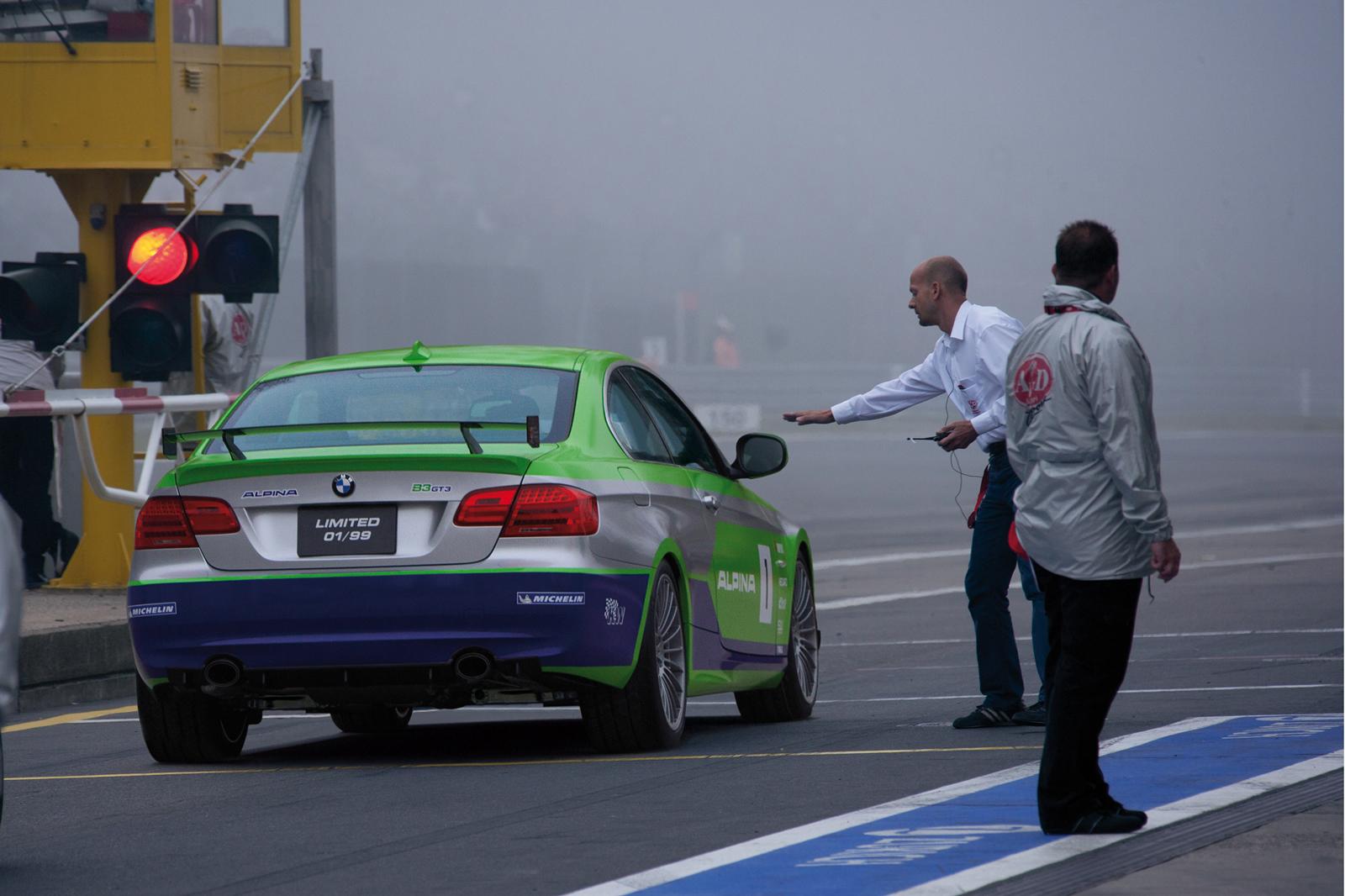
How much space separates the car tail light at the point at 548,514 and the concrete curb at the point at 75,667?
4.39 metres

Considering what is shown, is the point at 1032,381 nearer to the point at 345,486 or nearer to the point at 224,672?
the point at 345,486

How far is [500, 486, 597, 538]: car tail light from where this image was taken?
7703 mm

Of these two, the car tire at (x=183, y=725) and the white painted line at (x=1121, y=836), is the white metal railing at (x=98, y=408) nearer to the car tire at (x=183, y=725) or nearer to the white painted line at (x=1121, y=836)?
the car tire at (x=183, y=725)

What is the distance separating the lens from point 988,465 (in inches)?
344

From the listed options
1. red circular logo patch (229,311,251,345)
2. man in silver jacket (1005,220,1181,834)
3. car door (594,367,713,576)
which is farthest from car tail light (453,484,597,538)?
red circular logo patch (229,311,251,345)

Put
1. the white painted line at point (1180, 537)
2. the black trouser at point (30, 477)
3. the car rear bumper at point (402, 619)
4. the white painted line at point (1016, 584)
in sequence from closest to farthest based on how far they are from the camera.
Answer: the car rear bumper at point (402, 619)
the black trouser at point (30, 477)
the white painted line at point (1016, 584)
the white painted line at point (1180, 537)

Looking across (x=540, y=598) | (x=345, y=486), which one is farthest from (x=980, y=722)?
(x=345, y=486)

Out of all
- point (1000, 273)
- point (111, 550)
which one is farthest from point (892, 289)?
point (111, 550)

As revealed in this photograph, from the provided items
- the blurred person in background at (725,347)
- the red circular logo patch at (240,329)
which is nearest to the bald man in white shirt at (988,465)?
the red circular logo patch at (240,329)

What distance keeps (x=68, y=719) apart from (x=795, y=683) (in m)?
3.51

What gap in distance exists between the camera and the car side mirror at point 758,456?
940 cm

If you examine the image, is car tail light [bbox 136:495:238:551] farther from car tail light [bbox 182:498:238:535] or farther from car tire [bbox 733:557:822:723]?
car tire [bbox 733:557:822:723]

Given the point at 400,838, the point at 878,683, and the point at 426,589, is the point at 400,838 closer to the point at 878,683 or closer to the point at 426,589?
the point at 426,589

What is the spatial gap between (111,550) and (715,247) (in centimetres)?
10236
